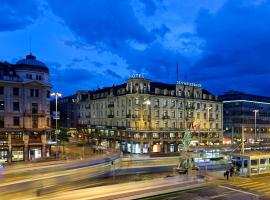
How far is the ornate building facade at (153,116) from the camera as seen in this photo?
85.6m

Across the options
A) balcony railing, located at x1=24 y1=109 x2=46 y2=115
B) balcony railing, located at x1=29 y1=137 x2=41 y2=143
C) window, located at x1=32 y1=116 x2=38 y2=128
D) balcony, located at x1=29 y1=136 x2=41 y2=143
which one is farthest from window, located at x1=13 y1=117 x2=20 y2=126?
balcony railing, located at x1=29 y1=137 x2=41 y2=143

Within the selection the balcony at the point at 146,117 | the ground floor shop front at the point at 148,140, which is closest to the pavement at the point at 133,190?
the ground floor shop front at the point at 148,140

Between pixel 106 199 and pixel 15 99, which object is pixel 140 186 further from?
pixel 15 99

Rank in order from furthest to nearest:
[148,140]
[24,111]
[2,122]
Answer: [148,140], [24,111], [2,122]

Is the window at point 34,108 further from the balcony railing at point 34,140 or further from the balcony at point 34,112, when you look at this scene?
the balcony railing at point 34,140

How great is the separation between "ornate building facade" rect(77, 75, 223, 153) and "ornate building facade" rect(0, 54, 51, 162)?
1019 inches

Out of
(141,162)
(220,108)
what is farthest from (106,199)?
(220,108)

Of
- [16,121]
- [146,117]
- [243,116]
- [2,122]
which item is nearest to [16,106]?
[16,121]

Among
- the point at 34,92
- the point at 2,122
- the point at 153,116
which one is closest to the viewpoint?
the point at 2,122

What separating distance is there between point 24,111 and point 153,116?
37422 mm

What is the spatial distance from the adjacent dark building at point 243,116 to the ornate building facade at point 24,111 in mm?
72757

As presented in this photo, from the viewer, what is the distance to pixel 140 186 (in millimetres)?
35500

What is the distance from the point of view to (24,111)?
6694 centimetres

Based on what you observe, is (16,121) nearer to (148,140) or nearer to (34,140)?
(34,140)
